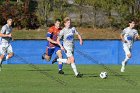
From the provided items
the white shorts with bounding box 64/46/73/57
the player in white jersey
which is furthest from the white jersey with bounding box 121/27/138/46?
the white shorts with bounding box 64/46/73/57

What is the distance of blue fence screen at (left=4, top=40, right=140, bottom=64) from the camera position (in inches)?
1251

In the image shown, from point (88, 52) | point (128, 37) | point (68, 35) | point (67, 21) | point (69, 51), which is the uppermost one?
point (67, 21)

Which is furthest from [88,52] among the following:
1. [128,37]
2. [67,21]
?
[67,21]

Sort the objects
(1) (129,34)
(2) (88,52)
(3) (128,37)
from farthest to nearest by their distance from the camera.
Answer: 1. (2) (88,52)
2. (3) (128,37)
3. (1) (129,34)

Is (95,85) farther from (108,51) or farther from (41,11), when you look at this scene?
(41,11)

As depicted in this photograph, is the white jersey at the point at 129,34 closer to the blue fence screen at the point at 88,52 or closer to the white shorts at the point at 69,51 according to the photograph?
the white shorts at the point at 69,51

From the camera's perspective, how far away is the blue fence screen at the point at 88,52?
31.8 meters

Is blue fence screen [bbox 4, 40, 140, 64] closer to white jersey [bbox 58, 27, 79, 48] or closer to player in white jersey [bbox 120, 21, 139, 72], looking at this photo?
player in white jersey [bbox 120, 21, 139, 72]

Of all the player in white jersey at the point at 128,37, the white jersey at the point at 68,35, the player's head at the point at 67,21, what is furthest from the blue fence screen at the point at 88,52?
the player's head at the point at 67,21

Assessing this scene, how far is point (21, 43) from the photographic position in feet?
105

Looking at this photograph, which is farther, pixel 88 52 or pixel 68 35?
pixel 88 52

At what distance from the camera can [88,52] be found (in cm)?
3200

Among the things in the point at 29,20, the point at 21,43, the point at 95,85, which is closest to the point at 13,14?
the point at 29,20

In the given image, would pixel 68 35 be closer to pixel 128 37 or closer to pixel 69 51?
pixel 69 51
